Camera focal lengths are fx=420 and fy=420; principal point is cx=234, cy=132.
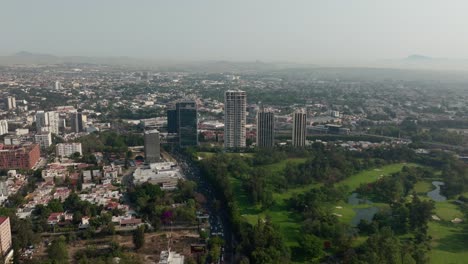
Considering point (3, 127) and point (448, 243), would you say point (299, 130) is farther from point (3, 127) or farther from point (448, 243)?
point (3, 127)

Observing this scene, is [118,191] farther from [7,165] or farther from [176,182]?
[7,165]

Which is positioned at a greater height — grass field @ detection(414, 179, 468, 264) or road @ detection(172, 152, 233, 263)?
road @ detection(172, 152, 233, 263)

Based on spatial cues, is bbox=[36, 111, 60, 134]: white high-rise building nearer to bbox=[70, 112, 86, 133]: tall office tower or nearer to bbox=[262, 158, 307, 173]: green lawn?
bbox=[70, 112, 86, 133]: tall office tower

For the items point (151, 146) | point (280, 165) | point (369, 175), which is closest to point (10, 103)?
point (151, 146)

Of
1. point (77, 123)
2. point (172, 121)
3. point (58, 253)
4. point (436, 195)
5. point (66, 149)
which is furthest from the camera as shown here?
point (77, 123)

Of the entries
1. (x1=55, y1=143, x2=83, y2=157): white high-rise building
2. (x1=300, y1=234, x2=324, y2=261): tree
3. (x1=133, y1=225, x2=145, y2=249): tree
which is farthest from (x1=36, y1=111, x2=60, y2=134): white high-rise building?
(x1=300, y1=234, x2=324, y2=261): tree
